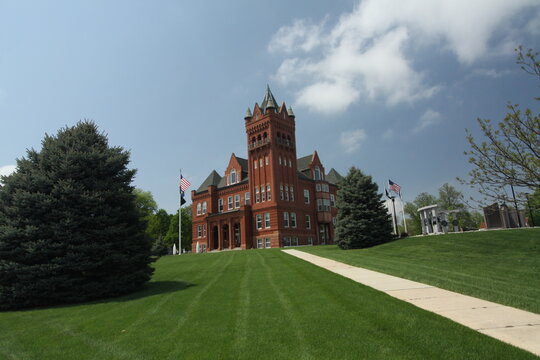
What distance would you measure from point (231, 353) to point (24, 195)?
10144mm

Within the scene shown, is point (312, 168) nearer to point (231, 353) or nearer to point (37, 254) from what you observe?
point (37, 254)

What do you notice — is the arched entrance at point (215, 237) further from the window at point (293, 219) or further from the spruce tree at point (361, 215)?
the spruce tree at point (361, 215)

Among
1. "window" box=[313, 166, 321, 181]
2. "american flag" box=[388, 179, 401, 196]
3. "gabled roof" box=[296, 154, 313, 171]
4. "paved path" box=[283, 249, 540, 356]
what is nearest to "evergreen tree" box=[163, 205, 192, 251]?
"gabled roof" box=[296, 154, 313, 171]

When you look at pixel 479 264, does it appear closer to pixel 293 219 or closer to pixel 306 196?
pixel 293 219

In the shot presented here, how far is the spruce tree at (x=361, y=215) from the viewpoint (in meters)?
29.0

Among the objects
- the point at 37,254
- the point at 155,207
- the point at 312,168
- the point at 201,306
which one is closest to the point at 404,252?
the point at 201,306

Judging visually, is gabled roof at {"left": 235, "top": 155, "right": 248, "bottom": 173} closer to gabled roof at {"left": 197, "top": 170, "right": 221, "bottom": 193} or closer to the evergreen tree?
gabled roof at {"left": 197, "top": 170, "right": 221, "bottom": 193}

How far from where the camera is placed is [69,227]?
12.1 meters

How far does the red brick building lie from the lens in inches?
1887

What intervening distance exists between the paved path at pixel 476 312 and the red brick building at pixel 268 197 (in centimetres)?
3615

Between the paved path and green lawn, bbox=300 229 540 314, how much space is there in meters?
0.51

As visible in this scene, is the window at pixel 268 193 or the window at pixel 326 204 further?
the window at pixel 326 204

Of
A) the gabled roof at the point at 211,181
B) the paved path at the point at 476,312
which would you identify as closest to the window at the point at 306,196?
the gabled roof at the point at 211,181

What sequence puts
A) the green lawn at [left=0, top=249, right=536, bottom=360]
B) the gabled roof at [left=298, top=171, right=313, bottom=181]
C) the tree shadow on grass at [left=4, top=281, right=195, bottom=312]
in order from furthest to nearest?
the gabled roof at [left=298, top=171, right=313, bottom=181]
the tree shadow on grass at [left=4, top=281, right=195, bottom=312]
the green lawn at [left=0, top=249, right=536, bottom=360]
